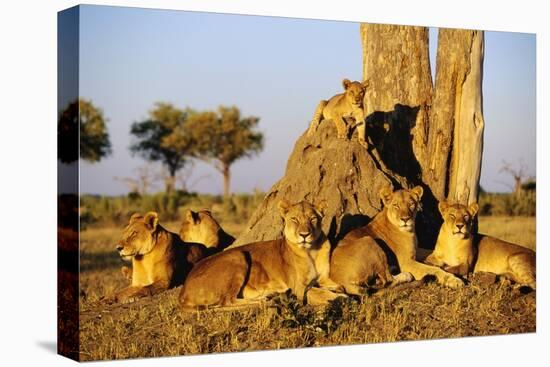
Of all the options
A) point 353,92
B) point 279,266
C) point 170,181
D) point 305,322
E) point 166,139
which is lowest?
point 305,322

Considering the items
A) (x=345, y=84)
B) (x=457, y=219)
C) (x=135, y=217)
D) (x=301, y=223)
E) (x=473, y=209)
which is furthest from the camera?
(x=473, y=209)

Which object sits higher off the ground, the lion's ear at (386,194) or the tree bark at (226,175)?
the tree bark at (226,175)

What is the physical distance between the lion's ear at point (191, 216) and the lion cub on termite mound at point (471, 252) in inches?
105

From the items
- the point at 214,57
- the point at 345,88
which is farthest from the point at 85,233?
the point at 345,88

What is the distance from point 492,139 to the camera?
14.2m

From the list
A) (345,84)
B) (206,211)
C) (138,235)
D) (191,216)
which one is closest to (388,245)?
(345,84)

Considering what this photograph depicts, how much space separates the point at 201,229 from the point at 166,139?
1.14m

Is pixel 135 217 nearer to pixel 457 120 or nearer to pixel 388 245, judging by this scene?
pixel 388 245

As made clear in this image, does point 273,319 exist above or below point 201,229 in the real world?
below

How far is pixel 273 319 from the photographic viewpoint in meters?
12.4

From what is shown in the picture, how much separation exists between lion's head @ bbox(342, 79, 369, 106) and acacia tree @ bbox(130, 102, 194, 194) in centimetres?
193

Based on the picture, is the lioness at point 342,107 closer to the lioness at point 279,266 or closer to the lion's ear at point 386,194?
the lion's ear at point 386,194

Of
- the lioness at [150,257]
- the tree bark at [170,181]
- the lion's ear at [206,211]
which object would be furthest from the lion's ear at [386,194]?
the tree bark at [170,181]

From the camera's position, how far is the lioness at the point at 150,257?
1211cm
